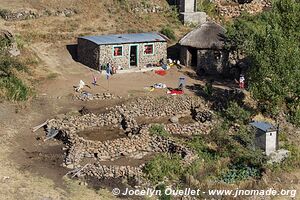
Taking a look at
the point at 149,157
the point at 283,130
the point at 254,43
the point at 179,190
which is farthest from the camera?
the point at 254,43

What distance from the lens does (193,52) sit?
39.0 metres

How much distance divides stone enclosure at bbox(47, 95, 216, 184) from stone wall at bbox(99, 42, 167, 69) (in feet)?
17.8

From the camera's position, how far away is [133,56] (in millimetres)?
38625

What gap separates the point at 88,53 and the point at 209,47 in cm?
724

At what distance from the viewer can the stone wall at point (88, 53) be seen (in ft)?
123

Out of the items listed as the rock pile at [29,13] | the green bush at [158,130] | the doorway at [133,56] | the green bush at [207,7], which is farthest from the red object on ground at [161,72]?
the green bush at [207,7]

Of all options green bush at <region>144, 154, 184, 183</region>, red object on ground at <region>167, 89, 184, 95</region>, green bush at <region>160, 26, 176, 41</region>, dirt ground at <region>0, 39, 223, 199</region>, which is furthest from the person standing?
green bush at <region>144, 154, 184, 183</region>

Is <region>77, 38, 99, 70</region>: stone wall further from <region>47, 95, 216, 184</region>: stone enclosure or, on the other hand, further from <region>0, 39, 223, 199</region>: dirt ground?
<region>47, 95, 216, 184</region>: stone enclosure

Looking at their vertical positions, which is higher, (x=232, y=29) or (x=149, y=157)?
(x=232, y=29)

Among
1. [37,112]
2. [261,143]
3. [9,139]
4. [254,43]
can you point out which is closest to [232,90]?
[254,43]

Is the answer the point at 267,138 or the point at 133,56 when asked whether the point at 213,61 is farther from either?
the point at 267,138

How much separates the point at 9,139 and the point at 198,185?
8.66 m

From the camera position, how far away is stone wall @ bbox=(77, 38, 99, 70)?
123ft

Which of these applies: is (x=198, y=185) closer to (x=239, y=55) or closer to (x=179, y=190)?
(x=179, y=190)
